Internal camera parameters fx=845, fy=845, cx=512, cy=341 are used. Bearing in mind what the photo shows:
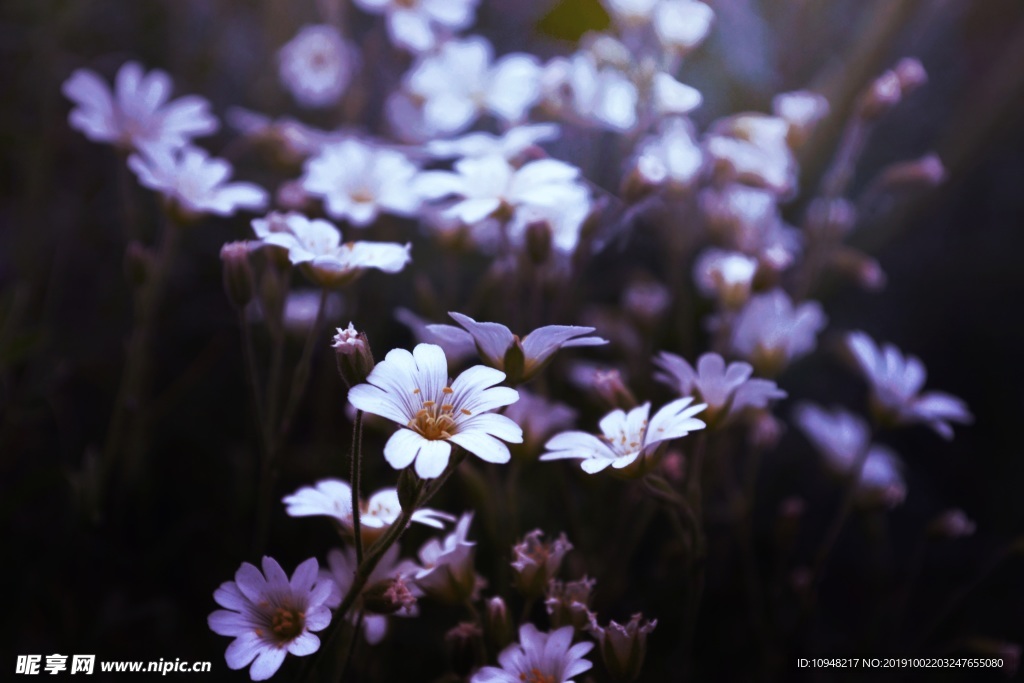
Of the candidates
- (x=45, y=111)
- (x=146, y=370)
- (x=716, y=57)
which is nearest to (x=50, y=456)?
(x=146, y=370)

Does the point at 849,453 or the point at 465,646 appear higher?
the point at 465,646

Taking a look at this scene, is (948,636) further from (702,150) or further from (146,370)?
(146,370)

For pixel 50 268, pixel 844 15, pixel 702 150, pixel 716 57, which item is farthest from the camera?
pixel 844 15

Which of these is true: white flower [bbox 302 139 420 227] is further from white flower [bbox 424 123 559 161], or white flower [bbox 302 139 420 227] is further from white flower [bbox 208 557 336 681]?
white flower [bbox 208 557 336 681]

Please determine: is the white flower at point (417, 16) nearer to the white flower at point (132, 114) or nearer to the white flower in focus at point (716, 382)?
the white flower at point (132, 114)

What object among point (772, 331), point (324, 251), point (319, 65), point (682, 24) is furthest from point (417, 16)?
point (772, 331)

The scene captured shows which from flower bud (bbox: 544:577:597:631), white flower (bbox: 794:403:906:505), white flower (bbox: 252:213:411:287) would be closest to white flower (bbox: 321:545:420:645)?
flower bud (bbox: 544:577:597:631)

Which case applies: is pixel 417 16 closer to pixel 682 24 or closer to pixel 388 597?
pixel 682 24
